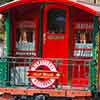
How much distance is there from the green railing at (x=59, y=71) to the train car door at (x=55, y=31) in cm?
38

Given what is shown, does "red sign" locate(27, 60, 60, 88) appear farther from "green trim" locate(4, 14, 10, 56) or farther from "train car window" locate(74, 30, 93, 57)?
"green trim" locate(4, 14, 10, 56)

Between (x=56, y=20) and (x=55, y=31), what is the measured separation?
286 mm

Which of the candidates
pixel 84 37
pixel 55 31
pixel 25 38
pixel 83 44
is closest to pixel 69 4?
pixel 55 31

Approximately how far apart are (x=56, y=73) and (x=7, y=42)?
6.22ft

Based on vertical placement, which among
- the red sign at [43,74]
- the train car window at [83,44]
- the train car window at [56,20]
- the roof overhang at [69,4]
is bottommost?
the red sign at [43,74]

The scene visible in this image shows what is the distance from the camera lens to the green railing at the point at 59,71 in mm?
12516

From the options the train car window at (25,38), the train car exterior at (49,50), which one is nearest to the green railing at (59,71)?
the train car exterior at (49,50)

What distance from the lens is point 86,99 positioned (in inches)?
482

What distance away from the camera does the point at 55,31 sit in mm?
13094

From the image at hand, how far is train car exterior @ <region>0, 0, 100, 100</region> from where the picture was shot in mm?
12195

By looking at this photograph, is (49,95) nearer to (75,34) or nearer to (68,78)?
(68,78)

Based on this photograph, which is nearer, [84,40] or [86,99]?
[86,99]

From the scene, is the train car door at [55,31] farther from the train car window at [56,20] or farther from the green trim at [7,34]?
the green trim at [7,34]

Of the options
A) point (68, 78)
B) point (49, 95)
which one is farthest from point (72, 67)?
point (49, 95)
